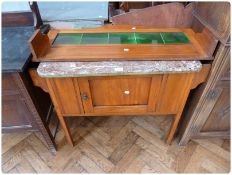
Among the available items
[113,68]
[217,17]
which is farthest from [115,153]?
[217,17]

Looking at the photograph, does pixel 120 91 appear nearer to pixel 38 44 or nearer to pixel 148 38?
pixel 148 38

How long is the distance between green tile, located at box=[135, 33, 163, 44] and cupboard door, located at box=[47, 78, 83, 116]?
0.37 m

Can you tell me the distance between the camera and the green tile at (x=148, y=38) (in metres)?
0.87

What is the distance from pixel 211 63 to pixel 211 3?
0.82 ft

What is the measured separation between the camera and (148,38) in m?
0.90

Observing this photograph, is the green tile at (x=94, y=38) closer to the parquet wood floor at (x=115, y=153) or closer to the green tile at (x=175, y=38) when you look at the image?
the green tile at (x=175, y=38)

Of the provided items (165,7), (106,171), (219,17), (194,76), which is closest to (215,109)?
(194,76)

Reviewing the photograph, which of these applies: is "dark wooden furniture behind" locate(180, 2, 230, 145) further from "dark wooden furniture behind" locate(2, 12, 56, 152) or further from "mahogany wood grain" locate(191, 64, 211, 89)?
"dark wooden furniture behind" locate(2, 12, 56, 152)

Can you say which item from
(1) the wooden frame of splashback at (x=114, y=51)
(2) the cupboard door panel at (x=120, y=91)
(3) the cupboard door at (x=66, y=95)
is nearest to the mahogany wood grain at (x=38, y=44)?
(1) the wooden frame of splashback at (x=114, y=51)

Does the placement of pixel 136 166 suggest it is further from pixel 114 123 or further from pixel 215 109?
pixel 215 109

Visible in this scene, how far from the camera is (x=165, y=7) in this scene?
95 cm

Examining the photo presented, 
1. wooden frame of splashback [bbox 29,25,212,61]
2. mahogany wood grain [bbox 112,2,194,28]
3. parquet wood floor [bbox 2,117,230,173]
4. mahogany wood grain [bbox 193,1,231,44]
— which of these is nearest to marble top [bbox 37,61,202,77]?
wooden frame of splashback [bbox 29,25,212,61]

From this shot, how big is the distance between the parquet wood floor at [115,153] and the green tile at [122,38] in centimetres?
66

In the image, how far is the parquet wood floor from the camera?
1.11 m
